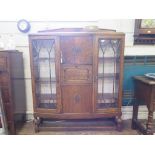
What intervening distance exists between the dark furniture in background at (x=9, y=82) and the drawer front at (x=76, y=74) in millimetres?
531

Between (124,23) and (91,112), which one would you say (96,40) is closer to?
(124,23)

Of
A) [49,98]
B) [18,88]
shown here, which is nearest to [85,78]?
[49,98]

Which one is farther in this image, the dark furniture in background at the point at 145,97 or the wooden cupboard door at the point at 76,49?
the wooden cupboard door at the point at 76,49

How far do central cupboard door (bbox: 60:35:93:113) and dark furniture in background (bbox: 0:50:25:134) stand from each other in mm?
524

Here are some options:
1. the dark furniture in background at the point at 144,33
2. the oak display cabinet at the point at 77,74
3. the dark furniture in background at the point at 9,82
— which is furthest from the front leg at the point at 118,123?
the dark furniture in background at the point at 9,82

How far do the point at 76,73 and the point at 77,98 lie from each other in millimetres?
278

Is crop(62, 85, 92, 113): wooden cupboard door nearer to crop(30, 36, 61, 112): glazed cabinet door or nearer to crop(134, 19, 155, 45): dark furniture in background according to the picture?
crop(30, 36, 61, 112): glazed cabinet door

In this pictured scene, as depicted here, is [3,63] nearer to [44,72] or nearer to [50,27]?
[44,72]

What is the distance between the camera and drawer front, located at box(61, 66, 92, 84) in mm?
1805

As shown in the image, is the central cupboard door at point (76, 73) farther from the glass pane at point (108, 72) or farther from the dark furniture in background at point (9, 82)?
the dark furniture in background at point (9, 82)

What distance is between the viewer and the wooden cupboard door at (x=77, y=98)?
1849 millimetres

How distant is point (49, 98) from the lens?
6.59 ft

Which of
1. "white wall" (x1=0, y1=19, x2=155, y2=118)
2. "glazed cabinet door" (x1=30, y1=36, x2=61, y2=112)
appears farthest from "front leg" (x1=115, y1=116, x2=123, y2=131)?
"white wall" (x1=0, y1=19, x2=155, y2=118)
